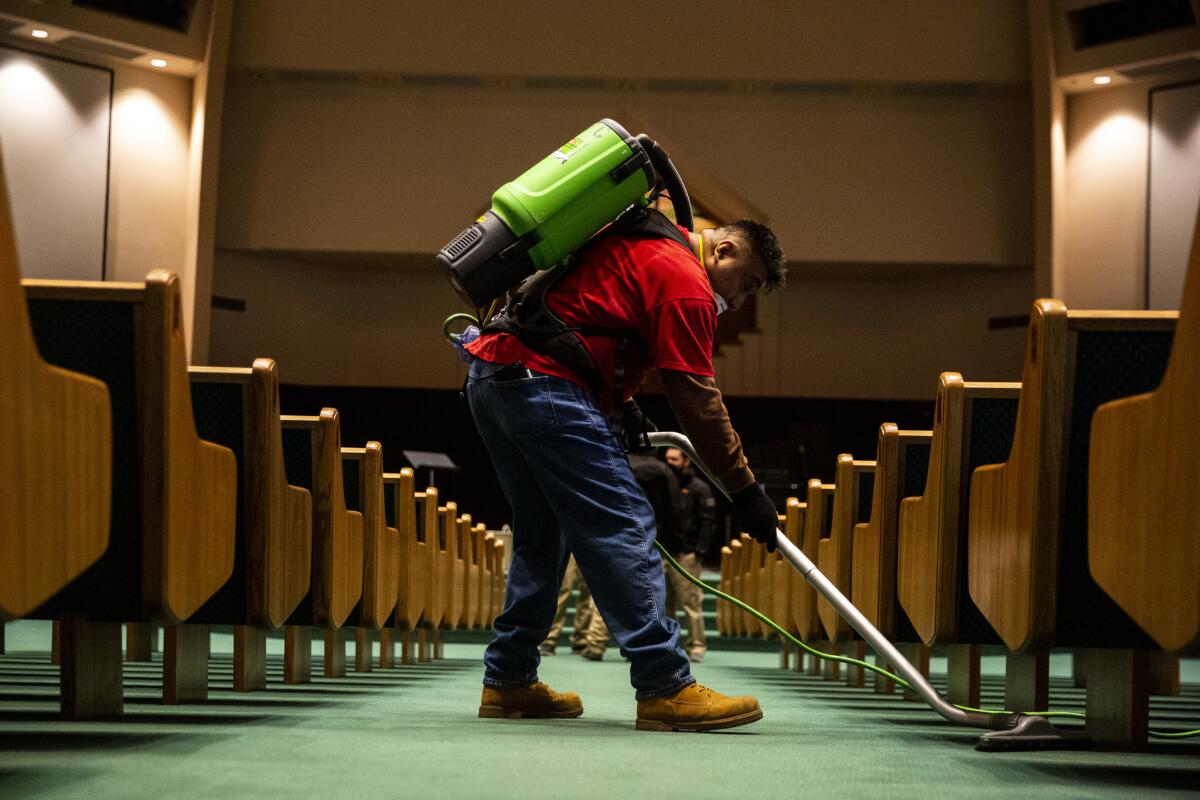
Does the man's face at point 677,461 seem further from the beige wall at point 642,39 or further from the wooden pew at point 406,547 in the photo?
the beige wall at point 642,39

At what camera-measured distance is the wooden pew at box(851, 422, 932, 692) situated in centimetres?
279

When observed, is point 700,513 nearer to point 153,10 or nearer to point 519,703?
point 519,703

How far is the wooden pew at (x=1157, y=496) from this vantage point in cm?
149

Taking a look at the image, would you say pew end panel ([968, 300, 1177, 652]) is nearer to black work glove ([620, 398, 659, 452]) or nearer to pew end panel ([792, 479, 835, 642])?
black work glove ([620, 398, 659, 452])

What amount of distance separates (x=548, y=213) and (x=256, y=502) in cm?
72

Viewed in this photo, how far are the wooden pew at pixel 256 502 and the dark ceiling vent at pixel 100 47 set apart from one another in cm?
894

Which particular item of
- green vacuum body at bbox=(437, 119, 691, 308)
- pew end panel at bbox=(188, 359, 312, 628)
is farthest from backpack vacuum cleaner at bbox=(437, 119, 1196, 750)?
pew end panel at bbox=(188, 359, 312, 628)

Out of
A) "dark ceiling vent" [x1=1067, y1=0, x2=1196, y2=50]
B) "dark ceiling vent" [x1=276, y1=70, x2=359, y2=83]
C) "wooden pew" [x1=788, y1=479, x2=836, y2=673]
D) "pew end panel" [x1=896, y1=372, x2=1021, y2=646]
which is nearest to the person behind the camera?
"pew end panel" [x1=896, y1=372, x2=1021, y2=646]

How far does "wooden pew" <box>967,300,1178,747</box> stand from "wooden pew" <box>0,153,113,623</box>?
4.00ft

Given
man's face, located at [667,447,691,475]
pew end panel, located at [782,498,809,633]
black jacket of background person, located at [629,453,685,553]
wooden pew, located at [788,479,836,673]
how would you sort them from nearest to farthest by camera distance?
1. wooden pew, located at [788,479,836,673]
2. pew end panel, located at [782,498,809,633]
3. black jacket of background person, located at [629,453,685,553]
4. man's face, located at [667,447,691,475]

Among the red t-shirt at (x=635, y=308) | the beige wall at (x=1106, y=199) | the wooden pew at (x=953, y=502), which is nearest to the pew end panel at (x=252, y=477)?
the red t-shirt at (x=635, y=308)

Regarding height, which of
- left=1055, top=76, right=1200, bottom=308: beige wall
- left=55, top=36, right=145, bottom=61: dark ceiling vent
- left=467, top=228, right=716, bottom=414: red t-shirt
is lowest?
left=467, top=228, right=716, bottom=414: red t-shirt

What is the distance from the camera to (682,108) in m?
11.8

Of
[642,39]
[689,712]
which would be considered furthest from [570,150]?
[642,39]
